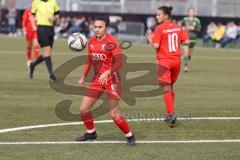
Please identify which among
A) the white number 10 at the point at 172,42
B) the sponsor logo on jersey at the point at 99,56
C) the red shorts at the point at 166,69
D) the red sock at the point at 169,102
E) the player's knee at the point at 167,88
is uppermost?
the sponsor logo on jersey at the point at 99,56

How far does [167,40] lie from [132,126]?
1.62 meters

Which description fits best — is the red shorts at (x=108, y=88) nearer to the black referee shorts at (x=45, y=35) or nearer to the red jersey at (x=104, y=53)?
the red jersey at (x=104, y=53)

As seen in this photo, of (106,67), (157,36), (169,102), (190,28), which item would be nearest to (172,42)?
(157,36)

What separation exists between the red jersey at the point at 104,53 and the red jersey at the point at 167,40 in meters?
2.27

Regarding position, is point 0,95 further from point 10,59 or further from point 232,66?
point 232,66

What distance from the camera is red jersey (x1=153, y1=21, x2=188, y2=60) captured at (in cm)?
1179

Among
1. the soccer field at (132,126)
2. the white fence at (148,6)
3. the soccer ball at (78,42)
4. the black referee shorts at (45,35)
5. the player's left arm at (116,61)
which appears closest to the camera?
the soccer field at (132,126)

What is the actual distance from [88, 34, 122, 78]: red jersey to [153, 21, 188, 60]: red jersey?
2271 millimetres

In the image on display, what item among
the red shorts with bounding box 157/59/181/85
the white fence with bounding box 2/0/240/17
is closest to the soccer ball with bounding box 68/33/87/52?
the red shorts with bounding box 157/59/181/85

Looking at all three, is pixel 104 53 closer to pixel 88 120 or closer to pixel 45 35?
pixel 88 120

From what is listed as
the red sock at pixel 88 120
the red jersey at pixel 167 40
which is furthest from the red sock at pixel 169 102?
the red sock at pixel 88 120

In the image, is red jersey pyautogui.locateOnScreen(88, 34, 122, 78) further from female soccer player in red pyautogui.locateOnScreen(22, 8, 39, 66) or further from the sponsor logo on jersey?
female soccer player in red pyautogui.locateOnScreen(22, 8, 39, 66)

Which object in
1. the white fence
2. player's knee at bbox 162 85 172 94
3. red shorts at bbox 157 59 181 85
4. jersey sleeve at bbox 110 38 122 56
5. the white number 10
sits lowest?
the white fence

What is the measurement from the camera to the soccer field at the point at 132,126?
→ 905 cm
